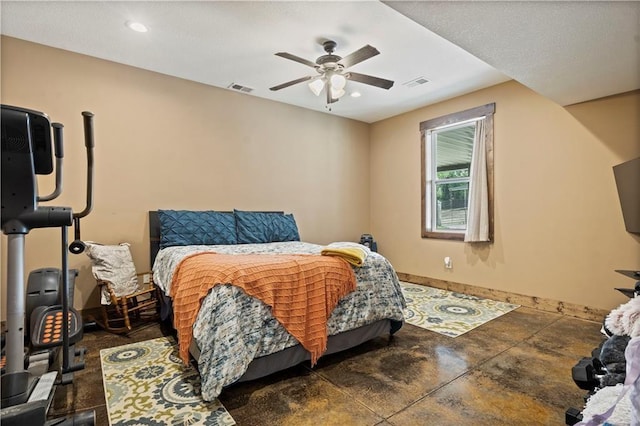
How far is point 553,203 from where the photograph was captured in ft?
11.6

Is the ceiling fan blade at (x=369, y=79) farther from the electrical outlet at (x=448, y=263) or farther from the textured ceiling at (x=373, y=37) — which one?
the electrical outlet at (x=448, y=263)

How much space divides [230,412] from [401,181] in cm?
422

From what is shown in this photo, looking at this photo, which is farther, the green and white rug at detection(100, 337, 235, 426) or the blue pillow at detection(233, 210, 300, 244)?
the blue pillow at detection(233, 210, 300, 244)

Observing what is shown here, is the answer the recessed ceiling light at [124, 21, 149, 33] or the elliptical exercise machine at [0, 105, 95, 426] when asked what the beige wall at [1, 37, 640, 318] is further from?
the elliptical exercise machine at [0, 105, 95, 426]

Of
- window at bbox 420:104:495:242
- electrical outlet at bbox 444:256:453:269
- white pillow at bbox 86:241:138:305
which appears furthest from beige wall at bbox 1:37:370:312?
electrical outlet at bbox 444:256:453:269

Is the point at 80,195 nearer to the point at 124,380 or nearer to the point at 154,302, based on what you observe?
the point at 154,302

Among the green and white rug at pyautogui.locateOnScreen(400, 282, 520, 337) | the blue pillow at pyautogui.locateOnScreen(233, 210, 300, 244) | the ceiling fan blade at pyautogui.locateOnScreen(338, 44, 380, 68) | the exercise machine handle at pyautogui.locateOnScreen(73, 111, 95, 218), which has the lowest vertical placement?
the green and white rug at pyautogui.locateOnScreen(400, 282, 520, 337)

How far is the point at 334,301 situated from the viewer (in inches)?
87.1

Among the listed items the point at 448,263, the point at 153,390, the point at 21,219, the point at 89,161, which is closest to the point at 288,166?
the point at 448,263

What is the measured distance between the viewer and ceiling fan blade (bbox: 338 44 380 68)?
98.0 inches

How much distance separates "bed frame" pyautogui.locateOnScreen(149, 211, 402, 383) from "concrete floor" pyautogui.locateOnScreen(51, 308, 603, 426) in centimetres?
9

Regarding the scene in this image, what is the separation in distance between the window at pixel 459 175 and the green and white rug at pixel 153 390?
358 cm

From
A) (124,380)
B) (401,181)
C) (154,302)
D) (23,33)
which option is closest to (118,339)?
(154,302)

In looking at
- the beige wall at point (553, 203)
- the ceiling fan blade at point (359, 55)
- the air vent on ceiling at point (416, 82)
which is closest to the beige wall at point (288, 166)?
the beige wall at point (553, 203)
